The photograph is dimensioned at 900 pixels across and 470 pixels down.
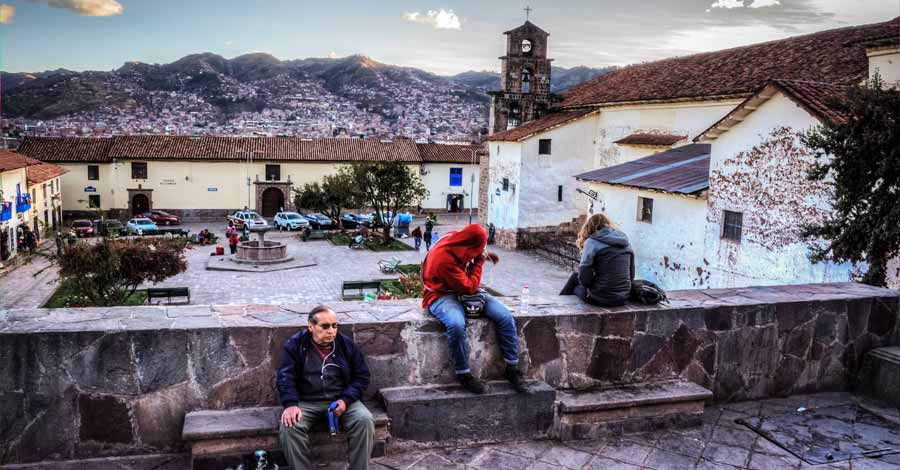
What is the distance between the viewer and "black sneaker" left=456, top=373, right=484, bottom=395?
465cm

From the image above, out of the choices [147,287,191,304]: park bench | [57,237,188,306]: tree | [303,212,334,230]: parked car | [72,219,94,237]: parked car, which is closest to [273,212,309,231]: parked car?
[303,212,334,230]: parked car

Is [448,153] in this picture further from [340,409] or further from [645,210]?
[340,409]

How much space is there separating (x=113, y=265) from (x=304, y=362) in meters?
13.0

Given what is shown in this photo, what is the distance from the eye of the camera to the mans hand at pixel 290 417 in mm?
3949

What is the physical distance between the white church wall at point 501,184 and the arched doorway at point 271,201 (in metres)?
17.7

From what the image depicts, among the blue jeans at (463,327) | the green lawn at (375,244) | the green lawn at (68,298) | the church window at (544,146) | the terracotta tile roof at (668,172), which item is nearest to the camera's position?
the blue jeans at (463,327)

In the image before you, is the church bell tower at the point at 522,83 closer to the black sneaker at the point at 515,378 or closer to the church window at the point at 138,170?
the church window at the point at 138,170

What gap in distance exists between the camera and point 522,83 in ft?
117

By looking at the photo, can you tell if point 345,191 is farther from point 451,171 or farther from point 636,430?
point 636,430

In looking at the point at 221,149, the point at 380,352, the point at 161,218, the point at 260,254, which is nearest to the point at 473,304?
the point at 380,352

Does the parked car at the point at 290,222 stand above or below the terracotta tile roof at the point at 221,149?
below

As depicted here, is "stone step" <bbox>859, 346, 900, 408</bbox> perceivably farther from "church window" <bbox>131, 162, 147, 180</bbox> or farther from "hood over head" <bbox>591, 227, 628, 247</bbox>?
"church window" <bbox>131, 162, 147, 180</bbox>

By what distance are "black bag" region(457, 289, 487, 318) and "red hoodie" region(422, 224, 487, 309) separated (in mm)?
60

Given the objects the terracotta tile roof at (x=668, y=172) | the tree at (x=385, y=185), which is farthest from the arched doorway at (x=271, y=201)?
the terracotta tile roof at (x=668, y=172)
